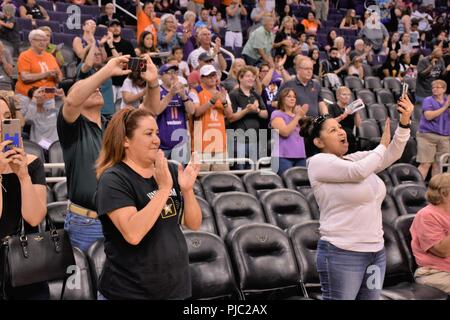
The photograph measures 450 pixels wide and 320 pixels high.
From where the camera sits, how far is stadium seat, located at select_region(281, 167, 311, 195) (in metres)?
5.82

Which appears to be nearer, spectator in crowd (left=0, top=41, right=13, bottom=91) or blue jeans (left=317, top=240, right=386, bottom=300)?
blue jeans (left=317, top=240, right=386, bottom=300)

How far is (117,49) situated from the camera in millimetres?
7703

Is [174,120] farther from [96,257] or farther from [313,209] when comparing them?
[96,257]

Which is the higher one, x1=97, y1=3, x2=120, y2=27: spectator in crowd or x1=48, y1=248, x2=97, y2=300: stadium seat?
x1=97, y1=3, x2=120, y2=27: spectator in crowd

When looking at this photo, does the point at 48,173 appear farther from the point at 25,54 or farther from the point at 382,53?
the point at 382,53

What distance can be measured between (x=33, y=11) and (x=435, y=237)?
750cm

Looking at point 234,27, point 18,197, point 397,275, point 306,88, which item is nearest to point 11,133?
point 18,197

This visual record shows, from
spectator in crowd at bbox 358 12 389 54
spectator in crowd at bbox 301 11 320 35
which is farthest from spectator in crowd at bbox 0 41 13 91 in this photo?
spectator in crowd at bbox 358 12 389 54

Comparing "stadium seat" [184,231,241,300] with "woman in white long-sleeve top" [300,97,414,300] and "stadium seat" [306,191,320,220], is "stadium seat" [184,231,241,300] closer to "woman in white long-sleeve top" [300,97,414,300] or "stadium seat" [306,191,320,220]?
"woman in white long-sleeve top" [300,97,414,300]

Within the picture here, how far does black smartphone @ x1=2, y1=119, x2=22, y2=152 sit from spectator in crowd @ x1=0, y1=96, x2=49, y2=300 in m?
0.02

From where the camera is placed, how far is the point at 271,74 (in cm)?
817

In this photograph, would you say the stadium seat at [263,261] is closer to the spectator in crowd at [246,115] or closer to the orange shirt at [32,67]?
the spectator in crowd at [246,115]

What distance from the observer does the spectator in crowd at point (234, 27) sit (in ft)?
36.2

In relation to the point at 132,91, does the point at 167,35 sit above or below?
above
